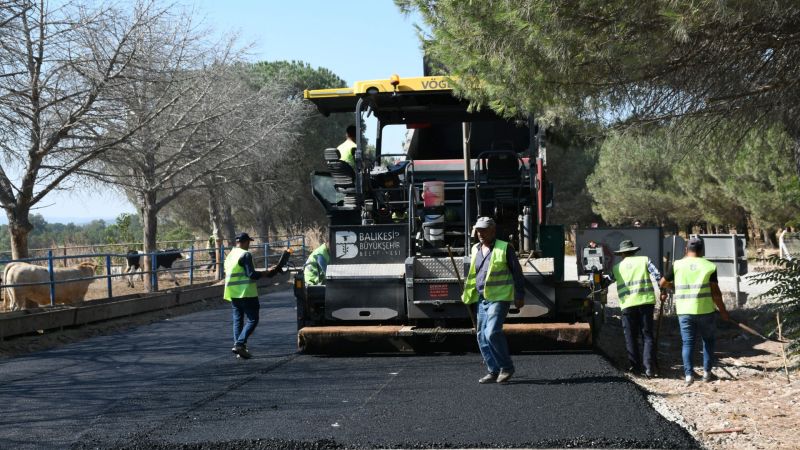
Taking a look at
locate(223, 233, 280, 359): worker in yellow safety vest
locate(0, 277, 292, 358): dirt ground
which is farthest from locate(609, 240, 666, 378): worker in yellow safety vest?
locate(0, 277, 292, 358): dirt ground

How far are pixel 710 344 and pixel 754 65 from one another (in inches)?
112

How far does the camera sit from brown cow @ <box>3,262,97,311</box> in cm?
1644

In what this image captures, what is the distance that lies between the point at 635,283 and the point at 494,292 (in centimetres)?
200

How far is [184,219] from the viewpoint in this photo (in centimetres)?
4516

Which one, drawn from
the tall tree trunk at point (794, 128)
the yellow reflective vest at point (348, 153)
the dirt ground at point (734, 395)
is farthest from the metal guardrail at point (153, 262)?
the tall tree trunk at point (794, 128)

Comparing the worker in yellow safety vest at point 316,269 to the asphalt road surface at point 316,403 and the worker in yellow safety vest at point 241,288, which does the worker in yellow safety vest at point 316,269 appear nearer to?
the worker in yellow safety vest at point 241,288

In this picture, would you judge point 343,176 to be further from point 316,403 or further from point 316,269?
point 316,403

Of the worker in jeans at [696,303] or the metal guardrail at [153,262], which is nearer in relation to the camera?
the worker in jeans at [696,303]

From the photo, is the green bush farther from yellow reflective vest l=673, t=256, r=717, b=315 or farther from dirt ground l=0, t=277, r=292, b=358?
dirt ground l=0, t=277, r=292, b=358

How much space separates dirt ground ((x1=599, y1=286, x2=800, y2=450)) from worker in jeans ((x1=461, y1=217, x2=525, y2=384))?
4.60 feet

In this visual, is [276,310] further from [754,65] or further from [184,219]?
[184,219]

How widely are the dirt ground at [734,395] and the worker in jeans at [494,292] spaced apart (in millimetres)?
1403

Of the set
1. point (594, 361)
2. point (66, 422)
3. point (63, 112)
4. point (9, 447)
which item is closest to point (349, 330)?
point (594, 361)

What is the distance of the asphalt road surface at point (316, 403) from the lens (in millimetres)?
6770
